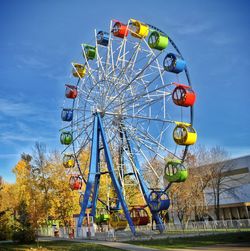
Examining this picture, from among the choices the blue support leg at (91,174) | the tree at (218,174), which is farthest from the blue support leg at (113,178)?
the tree at (218,174)

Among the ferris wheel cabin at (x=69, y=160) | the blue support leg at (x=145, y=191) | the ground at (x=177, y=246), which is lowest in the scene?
the ground at (x=177, y=246)

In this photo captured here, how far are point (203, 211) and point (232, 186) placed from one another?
9.83 metres

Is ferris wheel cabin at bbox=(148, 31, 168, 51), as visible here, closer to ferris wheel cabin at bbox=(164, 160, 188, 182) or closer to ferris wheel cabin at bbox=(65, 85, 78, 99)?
ferris wheel cabin at bbox=(164, 160, 188, 182)

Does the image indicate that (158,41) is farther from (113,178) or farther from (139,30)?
(113,178)

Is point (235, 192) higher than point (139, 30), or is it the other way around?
point (139, 30)

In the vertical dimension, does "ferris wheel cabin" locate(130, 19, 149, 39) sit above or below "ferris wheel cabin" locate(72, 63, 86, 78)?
below

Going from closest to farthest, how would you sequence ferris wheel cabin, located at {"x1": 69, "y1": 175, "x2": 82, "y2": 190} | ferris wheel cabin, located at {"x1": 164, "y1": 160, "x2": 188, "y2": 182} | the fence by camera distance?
ferris wheel cabin, located at {"x1": 164, "y1": 160, "x2": 188, "y2": 182}, the fence, ferris wheel cabin, located at {"x1": 69, "y1": 175, "x2": 82, "y2": 190}

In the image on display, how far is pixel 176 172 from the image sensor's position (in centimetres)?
2094

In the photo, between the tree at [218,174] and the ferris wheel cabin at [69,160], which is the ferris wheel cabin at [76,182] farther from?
the tree at [218,174]

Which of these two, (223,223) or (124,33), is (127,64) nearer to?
(124,33)

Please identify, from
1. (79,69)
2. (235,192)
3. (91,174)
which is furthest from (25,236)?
(235,192)

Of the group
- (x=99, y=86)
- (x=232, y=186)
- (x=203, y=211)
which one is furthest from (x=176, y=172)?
(x=232, y=186)

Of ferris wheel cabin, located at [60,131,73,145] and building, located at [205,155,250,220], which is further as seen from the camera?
building, located at [205,155,250,220]

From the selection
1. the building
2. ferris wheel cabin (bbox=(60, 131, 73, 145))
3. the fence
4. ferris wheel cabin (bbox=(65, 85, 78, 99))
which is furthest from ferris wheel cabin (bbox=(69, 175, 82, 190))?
the building
